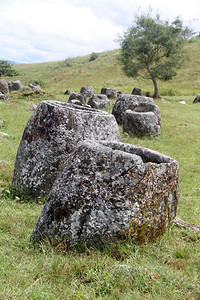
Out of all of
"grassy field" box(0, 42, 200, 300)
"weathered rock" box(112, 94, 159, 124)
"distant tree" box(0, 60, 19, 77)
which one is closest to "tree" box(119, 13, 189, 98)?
"weathered rock" box(112, 94, 159, 124)

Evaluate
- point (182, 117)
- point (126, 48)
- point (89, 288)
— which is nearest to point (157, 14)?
point (126, 48)

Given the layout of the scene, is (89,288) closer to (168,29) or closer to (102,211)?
(102,211)

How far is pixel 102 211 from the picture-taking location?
11.3ft

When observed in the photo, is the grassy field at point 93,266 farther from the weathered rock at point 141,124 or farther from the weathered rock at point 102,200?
the weathered rock at point 141,124

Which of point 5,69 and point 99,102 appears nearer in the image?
point 99,102

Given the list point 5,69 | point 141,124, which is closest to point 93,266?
point 141,124

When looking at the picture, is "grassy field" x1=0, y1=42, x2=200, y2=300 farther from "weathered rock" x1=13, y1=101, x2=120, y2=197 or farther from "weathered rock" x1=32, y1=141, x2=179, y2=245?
"weathered rock" x1=13, y1=101, x2=120, y2=197

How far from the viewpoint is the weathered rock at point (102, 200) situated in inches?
135

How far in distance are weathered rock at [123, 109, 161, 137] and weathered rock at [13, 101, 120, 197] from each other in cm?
820

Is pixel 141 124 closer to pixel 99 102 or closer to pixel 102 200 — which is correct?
pixel 99 102

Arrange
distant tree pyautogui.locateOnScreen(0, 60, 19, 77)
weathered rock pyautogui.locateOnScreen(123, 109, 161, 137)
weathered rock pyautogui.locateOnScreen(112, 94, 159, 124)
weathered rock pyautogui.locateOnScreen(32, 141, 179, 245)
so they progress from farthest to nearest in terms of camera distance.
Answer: distant tree pyautogui.locateOnScreen(0, 60, 19, 77), weathered rock pyautogui.locateOnScreen(112, 94, 159, 124), weathered rock pyautogui.locateOnScreen(123, 109, 161, 137), weathered rock pyautogui.locateOnScreen(32, 141, 179, 245)

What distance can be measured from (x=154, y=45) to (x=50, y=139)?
115ft

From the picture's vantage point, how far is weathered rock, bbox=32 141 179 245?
11.3 feet

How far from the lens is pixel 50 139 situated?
18.1ft
